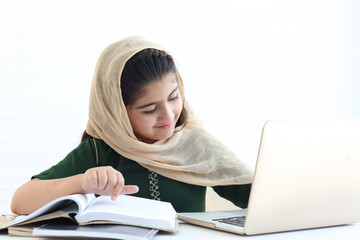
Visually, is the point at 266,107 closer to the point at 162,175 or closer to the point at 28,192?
the point at 162,175

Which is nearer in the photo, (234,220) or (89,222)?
(89,222)

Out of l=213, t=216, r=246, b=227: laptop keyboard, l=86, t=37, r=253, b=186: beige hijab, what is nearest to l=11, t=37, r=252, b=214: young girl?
l=86, t=37, r=253, b=186: beige hijab

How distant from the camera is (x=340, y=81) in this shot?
3.24 metres

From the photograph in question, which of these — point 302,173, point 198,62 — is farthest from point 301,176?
point 198,62

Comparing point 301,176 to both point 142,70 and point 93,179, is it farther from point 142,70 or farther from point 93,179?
point 142,70

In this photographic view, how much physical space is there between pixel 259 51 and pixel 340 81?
0.56 metres

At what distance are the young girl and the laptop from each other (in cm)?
41

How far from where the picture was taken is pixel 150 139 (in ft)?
5.19

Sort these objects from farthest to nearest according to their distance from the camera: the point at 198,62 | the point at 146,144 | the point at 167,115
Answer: the point at 198,62 → the point at 146,144 → the point at 167,115

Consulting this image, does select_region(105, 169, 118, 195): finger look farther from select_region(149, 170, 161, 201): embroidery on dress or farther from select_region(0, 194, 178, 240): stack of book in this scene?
select_region(149, 170, 161, 201): embroidery on dress

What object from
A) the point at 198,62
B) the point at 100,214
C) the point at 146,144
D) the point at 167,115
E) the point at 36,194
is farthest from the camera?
the point at 198,62

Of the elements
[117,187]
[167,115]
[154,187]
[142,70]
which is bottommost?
[154,187]

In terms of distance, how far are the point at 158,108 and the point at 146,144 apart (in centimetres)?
14

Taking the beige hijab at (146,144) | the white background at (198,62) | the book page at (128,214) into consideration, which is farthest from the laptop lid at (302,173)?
the white background at (198,62)
